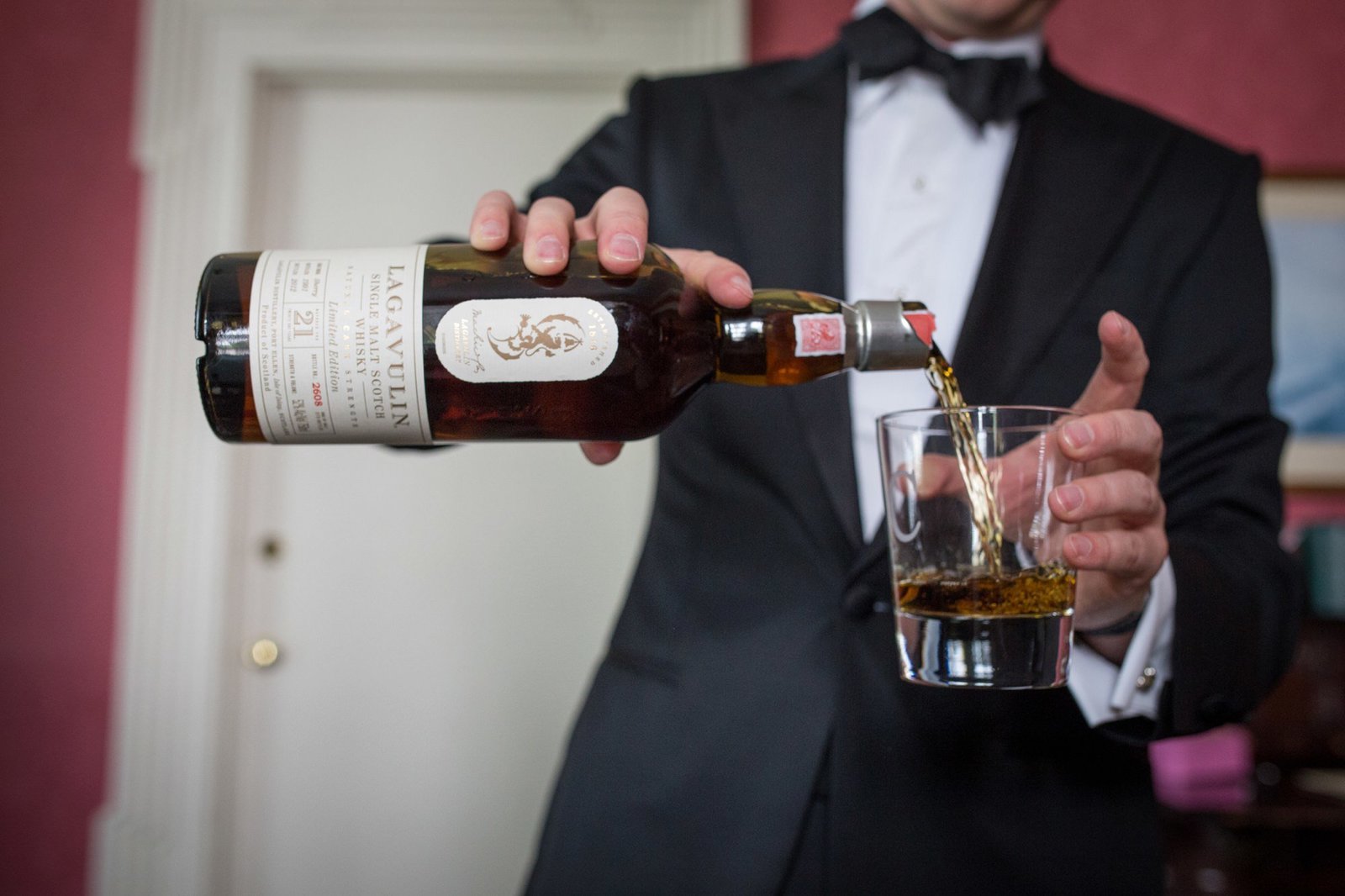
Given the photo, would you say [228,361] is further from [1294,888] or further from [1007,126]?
[1294,888]

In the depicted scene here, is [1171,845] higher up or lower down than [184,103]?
lower down

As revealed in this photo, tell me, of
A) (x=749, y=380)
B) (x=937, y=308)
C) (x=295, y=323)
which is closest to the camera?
(x=295, y=323)

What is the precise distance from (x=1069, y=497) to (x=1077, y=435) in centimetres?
4

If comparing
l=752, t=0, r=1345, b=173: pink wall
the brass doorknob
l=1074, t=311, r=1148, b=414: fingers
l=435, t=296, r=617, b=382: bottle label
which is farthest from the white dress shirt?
the brass doorknob

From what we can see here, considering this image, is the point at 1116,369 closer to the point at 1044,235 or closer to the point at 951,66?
the point at 1044,235

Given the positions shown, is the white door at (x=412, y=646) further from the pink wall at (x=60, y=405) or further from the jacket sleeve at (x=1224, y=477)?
the jacket sleeve at (x=1224, y=477)

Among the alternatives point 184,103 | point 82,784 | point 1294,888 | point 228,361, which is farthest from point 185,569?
point 1294,888

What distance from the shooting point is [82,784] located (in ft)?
7.70

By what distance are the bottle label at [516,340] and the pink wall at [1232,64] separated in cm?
214

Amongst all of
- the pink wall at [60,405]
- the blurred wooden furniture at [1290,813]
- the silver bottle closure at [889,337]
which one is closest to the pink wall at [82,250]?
the pink wall at [60,405]

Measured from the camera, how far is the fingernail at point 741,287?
2.30ft

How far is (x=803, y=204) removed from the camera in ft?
3.41

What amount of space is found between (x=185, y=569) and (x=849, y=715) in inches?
73.2

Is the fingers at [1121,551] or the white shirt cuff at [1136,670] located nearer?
the fingers at [1121,551]
